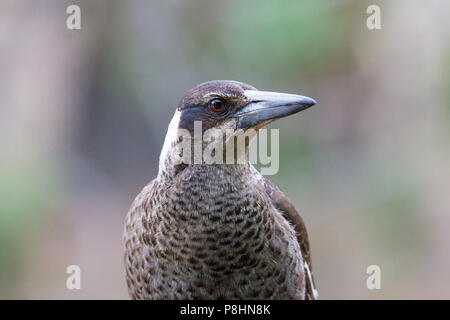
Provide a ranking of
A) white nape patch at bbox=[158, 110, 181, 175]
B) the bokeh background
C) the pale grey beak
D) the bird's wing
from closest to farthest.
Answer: the pale grey beak
white nape patch at bbox=[158, 110, 181, 175]
the bird's wing
the bokeh background

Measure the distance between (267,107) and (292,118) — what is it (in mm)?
3970

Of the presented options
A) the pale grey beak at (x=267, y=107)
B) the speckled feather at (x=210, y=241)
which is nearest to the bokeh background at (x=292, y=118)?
the pale grey beak at (x=267, y=107)

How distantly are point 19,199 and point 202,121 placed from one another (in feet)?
10.0

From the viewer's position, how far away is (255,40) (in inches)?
215

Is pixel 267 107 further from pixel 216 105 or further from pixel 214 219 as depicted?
pixel 214 219

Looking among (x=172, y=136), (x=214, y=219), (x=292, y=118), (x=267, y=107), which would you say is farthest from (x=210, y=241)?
(x=292, y=118)

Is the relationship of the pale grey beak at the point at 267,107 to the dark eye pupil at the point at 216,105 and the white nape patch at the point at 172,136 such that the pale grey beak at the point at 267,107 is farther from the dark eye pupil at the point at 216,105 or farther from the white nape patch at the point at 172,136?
the white nape patch at the point at 172,136

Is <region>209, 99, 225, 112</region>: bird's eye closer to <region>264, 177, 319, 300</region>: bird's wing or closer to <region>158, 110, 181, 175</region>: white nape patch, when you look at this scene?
<region>158, 110, 181, 175</region>: white nape patch

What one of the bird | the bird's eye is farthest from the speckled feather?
the bird's eye

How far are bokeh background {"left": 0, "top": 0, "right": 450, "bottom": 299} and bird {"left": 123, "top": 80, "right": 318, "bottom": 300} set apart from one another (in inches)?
107

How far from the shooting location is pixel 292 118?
6.61m

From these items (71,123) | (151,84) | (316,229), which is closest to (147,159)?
(71,123)

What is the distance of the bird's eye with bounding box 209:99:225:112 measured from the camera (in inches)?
106

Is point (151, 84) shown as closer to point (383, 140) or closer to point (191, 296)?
point (383, 140)
